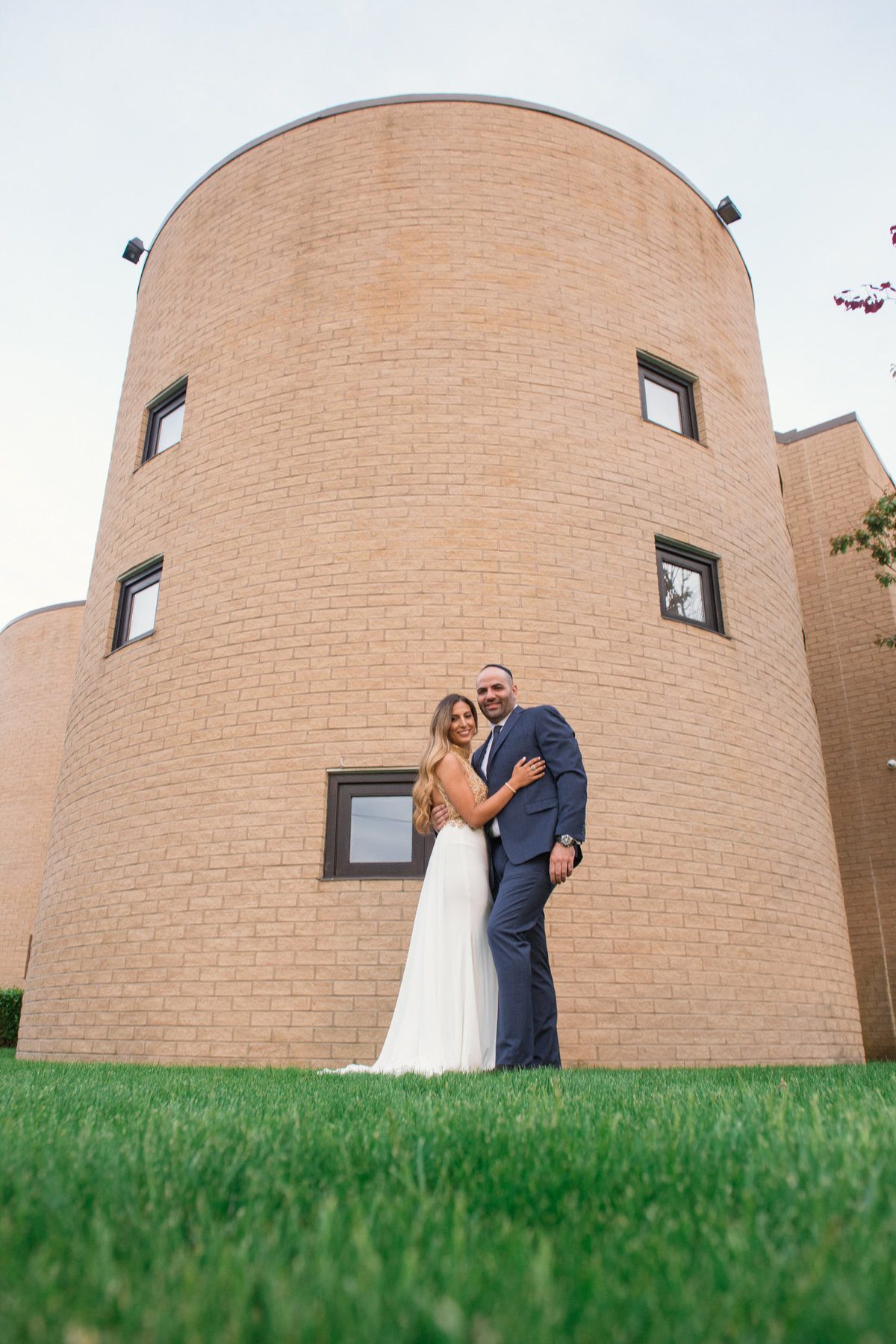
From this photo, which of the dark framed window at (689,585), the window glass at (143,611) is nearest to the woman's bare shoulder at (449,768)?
the dark framed window at (689,585)

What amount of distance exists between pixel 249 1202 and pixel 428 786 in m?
4.15

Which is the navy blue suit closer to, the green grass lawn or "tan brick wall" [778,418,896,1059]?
the green grass lawn

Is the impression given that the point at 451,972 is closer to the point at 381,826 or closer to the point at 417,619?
the point at 381,826

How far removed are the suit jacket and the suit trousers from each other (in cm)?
14

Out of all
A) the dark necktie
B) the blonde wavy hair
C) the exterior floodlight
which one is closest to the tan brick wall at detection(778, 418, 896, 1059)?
the exterior floodlight

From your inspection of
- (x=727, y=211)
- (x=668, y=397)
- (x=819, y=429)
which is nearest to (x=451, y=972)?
(x=668, y=397)

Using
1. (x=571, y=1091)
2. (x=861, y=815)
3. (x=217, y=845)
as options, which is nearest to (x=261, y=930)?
(x=217, y=845)

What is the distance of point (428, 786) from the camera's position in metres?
5.54

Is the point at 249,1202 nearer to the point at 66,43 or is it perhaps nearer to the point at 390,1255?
the point at 390,1255

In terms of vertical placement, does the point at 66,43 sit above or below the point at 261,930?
above

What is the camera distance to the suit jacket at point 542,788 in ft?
16.6

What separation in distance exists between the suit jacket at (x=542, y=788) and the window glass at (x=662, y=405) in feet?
18.9

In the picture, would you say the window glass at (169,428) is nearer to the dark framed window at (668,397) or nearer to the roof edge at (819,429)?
the dark framed window at (668,397)

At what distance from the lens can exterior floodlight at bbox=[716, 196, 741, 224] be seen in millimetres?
11953
